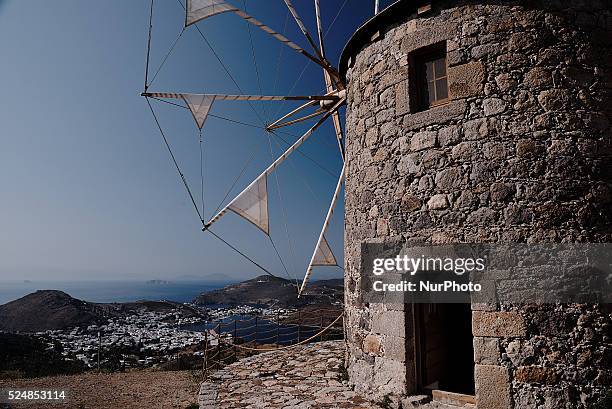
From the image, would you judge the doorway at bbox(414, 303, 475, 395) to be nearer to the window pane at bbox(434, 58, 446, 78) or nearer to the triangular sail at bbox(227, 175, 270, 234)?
the window pane at bbox(434, 58, 446, 78)

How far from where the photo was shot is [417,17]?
5.28 metres

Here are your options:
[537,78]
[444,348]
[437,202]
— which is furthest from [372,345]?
[537,78]

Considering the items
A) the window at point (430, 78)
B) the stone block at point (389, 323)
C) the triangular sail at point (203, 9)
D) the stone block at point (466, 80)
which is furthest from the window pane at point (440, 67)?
the triangular sail at point (203, 9)

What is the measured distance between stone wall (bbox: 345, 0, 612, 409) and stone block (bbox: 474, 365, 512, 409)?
0.01m

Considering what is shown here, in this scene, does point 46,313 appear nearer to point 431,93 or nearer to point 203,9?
point 203,9

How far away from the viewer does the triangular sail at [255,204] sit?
995cm

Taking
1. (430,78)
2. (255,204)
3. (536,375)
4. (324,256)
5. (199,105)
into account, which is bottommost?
(536,375)

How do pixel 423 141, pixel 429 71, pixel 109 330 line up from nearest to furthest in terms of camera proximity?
pixel 423 141 < pixel 429 71 < pixel 109 330

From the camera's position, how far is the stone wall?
411 cm

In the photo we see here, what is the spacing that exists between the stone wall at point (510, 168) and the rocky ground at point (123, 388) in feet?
13.1

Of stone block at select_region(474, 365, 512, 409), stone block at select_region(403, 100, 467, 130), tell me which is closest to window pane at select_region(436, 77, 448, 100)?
stone block at select_region(403, 100, 467, 130)

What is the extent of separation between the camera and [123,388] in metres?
8.07

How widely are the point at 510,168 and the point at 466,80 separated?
1.19 meters

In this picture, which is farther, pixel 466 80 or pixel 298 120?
pixel 298 120
